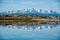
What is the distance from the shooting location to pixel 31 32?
5.52ft

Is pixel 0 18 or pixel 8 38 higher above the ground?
pixel 0 18

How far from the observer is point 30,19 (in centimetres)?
172

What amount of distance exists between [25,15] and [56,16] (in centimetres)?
45

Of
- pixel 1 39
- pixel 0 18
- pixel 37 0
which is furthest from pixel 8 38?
pixel 37 0

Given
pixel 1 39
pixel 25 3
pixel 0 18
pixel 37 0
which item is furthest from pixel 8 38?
pixel 37 0

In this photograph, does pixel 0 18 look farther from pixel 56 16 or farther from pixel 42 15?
pixel 56 16

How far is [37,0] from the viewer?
1.71m

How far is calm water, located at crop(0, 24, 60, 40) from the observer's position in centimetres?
167

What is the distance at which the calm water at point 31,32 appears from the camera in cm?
167

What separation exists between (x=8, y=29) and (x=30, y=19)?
0.35m


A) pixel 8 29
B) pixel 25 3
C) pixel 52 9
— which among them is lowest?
pixel 8 29

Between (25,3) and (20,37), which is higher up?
(25,3)

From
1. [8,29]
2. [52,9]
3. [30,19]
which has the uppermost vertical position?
[52,9]

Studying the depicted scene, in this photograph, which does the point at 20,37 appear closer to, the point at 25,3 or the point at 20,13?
the point at 20,13
